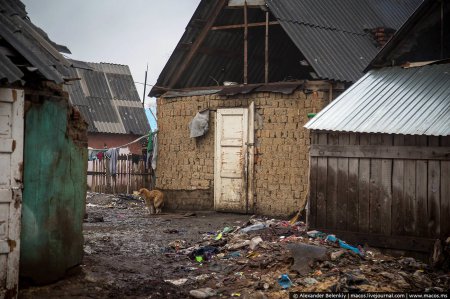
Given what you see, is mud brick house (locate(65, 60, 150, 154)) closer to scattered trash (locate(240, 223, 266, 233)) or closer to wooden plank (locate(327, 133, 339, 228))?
scattered trash (locate(240, 223, 266, 233))

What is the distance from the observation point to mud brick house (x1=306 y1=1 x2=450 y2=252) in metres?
8.20

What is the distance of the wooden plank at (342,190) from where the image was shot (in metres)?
9.03

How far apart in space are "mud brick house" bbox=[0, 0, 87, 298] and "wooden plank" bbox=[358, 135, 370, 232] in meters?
4.42

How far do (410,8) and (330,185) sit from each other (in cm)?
1159

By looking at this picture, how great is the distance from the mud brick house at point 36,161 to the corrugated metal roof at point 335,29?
6476 millimetres

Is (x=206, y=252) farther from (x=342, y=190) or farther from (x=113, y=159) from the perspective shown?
(x=113, y=159)

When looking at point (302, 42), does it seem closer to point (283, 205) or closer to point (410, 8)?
point (283, 205)

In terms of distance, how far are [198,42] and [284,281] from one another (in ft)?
29.3

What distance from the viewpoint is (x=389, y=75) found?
10016 mm

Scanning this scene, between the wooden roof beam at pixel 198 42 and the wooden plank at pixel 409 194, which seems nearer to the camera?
the wooden plank at pixel 409 194

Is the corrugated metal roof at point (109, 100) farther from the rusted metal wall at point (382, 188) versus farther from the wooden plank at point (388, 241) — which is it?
the wooden plank at point (388, 241)

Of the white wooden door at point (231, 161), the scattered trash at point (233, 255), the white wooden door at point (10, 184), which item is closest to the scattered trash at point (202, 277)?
the scattered trash at point (233, 255)

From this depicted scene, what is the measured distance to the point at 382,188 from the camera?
865cm

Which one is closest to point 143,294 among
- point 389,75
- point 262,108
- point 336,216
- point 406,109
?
point 336,216
